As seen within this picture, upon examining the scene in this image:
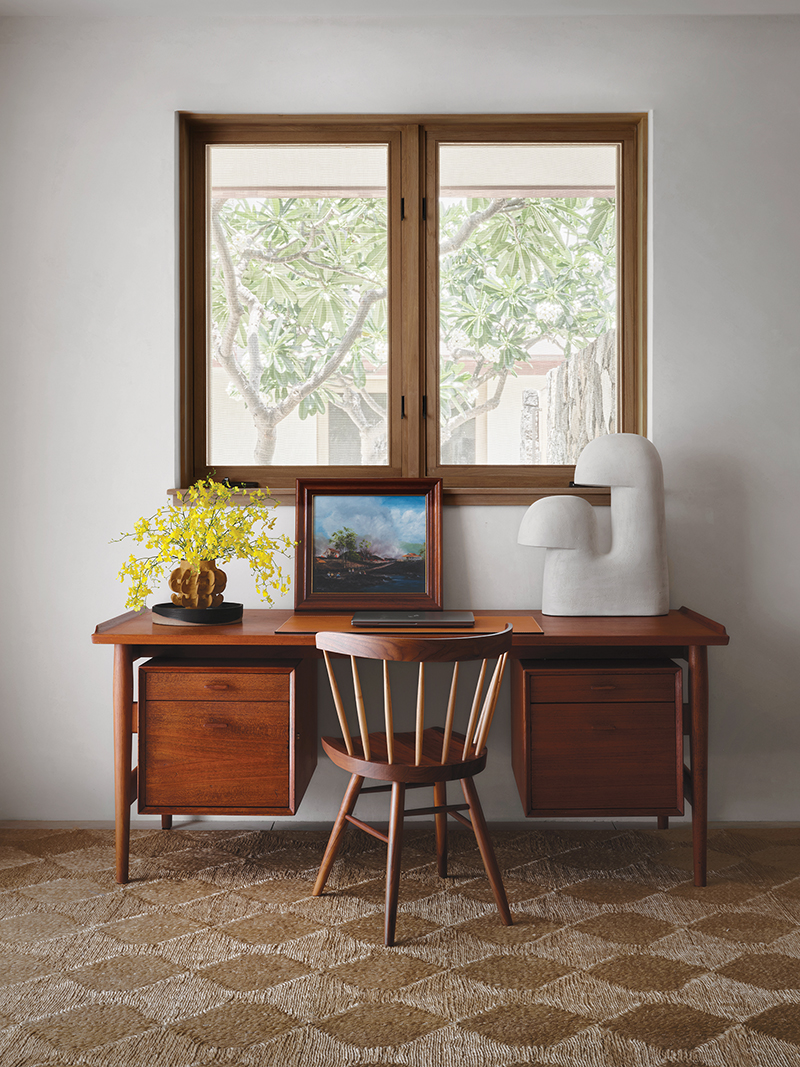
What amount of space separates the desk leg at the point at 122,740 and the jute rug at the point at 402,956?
0.11 m

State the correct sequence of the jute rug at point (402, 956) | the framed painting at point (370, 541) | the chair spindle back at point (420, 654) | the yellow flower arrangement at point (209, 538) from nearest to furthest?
1. the jute rug at point (402, 956)
2. the chair spindle back at point (420, 654)
3. the yellow flower arrangement at point (209, 538)
4. the framed painting at point (370, 541)

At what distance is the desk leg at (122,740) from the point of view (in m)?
2.27

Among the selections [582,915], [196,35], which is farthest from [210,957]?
[196,35]

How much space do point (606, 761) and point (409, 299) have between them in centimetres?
168

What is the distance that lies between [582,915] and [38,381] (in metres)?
2.42

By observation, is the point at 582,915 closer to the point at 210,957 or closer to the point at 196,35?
the point at 210,957

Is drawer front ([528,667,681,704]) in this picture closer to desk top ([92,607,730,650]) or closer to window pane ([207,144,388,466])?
desk top ([92,607,730,650])

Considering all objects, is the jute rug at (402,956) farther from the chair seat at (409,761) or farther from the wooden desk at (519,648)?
the chair seat at (409,761)

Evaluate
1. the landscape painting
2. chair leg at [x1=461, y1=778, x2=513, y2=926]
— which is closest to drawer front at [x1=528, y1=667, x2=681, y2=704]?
chair leg at [x1=461, y1=778, x2=513, y2=926]

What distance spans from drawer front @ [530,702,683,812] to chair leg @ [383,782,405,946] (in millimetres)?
451

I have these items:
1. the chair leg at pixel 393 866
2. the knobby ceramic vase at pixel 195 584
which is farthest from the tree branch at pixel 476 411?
the chair leg at pixel 393 866

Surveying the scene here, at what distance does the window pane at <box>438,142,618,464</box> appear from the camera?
2824 mm

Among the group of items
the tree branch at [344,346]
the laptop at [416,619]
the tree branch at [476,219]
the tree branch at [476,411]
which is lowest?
the laptop at [416,619]

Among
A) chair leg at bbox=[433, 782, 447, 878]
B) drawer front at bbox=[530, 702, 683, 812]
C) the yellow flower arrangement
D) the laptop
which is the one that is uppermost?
the yellow flower arrangement
